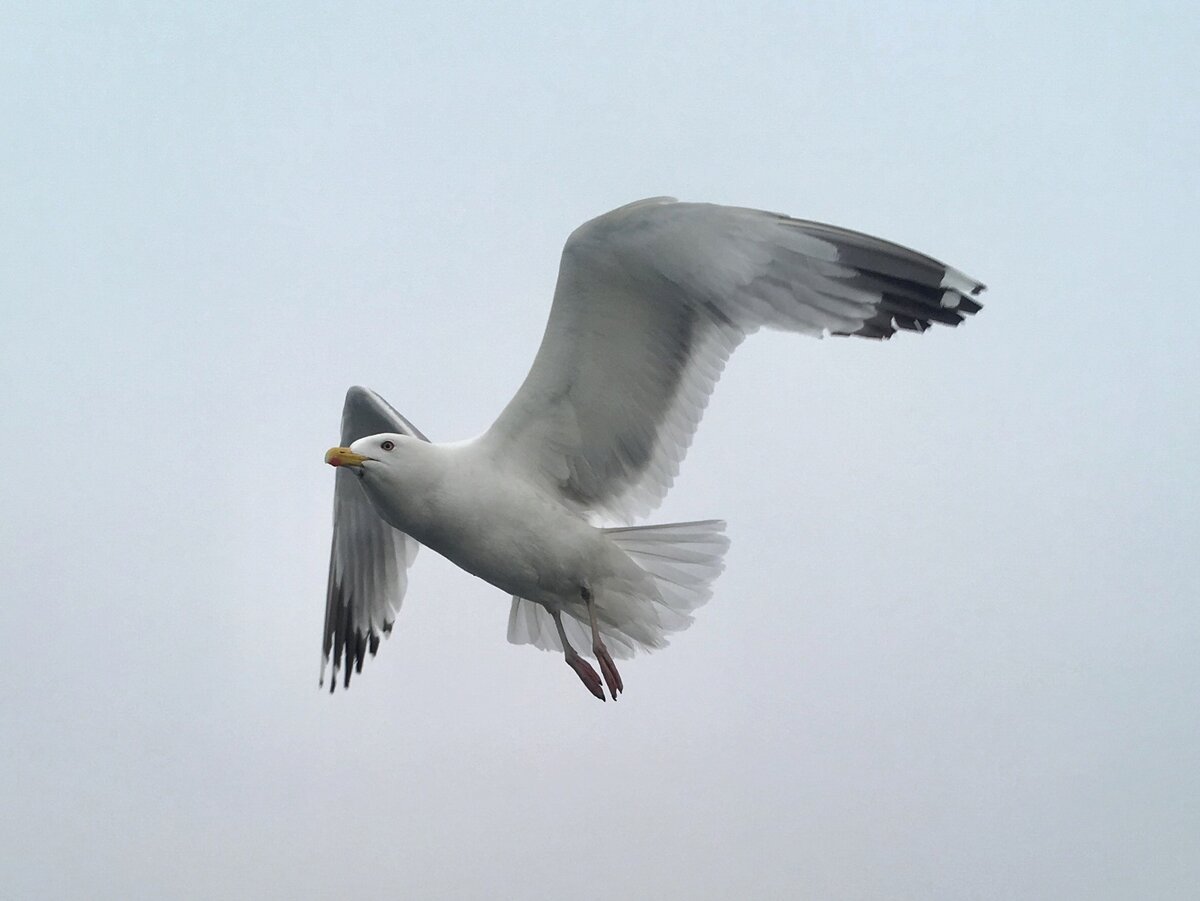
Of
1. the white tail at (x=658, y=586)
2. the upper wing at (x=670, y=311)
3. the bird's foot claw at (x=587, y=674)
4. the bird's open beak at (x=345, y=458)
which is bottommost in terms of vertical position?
the bird's foot claw at (x=587, y=674)

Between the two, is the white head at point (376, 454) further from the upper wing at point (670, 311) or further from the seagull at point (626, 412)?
the upper wing at point (670, 311)

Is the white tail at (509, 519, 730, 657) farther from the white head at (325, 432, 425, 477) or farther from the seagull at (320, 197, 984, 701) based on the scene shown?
the white head at (325, 432, 425, 477)

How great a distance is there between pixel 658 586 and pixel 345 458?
1.14 metres

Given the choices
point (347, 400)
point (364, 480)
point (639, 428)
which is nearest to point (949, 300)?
point (639, 428)

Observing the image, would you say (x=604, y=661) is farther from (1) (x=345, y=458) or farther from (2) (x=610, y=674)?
(1) (x=345, y=458)

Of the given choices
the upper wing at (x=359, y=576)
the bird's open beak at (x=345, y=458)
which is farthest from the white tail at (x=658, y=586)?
the upper wing at (x=359, y=576)

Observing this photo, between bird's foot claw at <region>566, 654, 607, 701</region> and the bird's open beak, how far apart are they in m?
1.01

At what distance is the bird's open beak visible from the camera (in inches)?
149

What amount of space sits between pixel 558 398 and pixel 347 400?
3.67ft

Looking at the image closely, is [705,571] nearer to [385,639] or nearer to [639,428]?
[639,428]

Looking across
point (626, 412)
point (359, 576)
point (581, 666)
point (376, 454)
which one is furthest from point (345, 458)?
point (359, 576)

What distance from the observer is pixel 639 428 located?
4.12 meters

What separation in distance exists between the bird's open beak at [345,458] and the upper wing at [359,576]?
1.25 meters

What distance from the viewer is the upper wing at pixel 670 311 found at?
3598 mm
